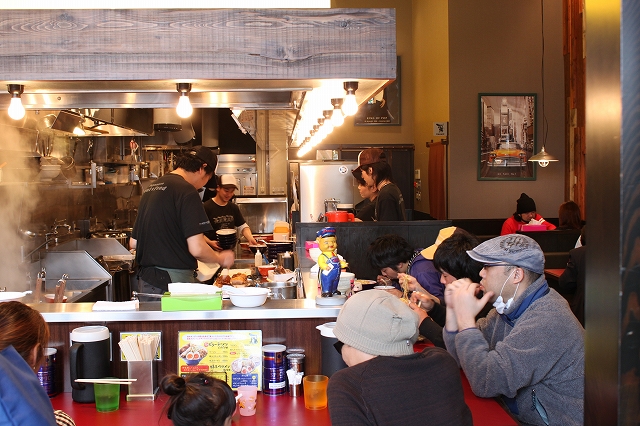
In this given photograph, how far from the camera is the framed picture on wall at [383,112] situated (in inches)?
504

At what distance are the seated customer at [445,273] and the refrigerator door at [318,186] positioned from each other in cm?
490

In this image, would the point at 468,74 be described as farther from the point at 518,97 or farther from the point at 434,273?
the point at 434,273

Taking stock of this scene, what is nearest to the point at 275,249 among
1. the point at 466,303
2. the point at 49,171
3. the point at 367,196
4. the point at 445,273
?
the point at 367,196

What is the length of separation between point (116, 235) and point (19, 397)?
6.97m

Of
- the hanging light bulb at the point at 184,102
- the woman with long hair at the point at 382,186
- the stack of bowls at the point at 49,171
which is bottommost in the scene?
the woman with long hair at the point at 382,186

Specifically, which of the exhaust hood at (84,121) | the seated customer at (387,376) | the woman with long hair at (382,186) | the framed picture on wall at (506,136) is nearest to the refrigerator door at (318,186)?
the woman with long hair at (382,186)

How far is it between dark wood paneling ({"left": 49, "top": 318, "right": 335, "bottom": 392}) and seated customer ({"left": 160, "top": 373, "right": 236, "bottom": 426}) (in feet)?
3.26

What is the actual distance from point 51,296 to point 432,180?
762 cm

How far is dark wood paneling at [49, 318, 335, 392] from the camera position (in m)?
3.06

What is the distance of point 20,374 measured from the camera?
166 centimetres

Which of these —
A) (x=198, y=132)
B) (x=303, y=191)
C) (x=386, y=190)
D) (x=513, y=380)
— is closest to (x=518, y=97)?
(x=303, y=191)

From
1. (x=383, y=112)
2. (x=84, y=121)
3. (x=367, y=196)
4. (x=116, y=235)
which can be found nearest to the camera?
(x=367, y=196)

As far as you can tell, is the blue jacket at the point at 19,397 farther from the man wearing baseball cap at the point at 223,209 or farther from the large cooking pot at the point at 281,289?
the man wearing baseball cap at the point at 223,209

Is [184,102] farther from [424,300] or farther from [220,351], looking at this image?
[424,300]
